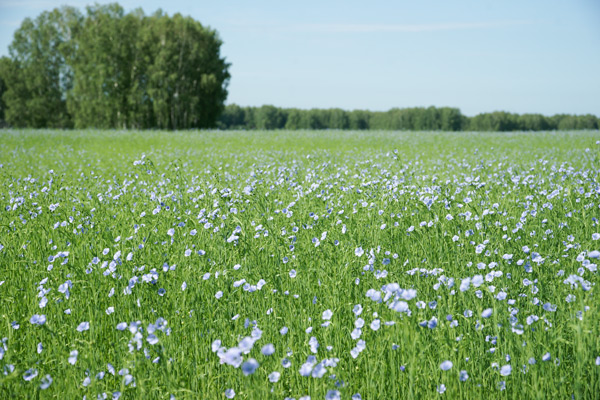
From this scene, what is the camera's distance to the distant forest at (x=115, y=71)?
141 feet

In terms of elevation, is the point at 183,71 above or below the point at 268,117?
above

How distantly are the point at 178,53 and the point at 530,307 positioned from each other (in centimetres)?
4639

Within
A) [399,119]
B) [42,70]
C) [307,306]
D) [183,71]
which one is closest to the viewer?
[307,306]

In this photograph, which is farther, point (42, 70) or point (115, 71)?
point (42, 70)

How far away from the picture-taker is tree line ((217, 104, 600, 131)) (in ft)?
313

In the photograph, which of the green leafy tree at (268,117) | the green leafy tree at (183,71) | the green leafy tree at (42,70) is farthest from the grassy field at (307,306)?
the green leafy tree at (268,117)

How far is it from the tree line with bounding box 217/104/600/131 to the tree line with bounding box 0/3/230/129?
37.7 metres

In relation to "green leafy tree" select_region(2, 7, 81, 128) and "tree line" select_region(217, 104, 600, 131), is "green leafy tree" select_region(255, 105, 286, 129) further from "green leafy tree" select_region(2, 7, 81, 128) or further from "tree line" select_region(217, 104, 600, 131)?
"green leafy tree" select_region(2, 7, 81, 128)

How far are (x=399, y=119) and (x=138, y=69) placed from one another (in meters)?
78.5

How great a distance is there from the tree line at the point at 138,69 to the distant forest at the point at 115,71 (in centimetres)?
10

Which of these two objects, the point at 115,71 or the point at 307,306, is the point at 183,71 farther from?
the point at 307,306

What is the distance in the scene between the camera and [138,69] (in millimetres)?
43688

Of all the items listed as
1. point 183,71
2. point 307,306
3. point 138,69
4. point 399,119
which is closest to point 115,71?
point 138,69

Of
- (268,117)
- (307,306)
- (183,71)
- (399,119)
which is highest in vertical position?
(183,71)
